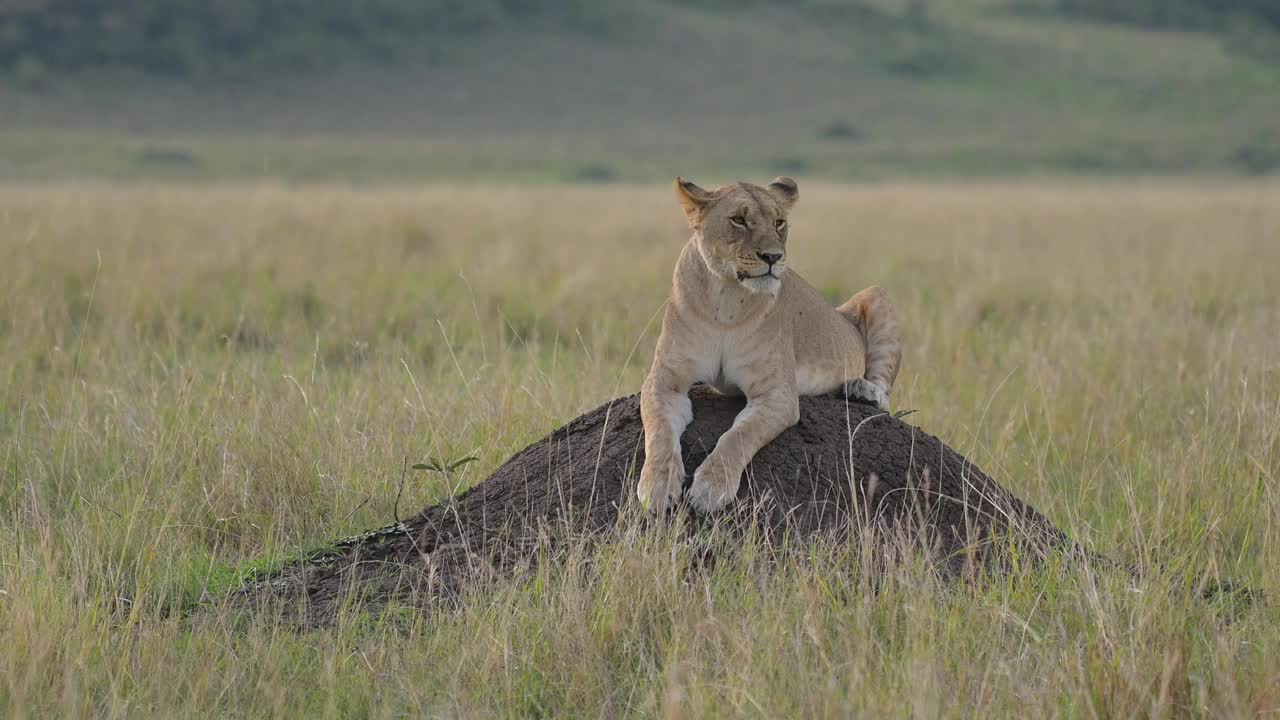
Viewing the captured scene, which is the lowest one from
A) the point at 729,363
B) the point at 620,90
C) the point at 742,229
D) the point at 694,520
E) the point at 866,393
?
the point at 620,90

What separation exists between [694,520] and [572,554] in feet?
1.74

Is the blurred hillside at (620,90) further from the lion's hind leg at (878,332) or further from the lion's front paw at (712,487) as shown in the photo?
the lion's front paw at (712,487)

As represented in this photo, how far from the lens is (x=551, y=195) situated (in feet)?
95.7

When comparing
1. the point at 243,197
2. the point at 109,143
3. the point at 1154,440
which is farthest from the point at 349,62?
the point at 1154,440

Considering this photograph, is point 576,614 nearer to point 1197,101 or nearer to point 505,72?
point 505,72

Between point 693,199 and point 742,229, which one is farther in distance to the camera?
point 693,199

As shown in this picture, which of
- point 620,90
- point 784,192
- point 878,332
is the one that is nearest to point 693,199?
point 784,192

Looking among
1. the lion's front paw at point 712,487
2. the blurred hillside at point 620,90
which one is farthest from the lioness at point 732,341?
the blurred hillside at point 620,90

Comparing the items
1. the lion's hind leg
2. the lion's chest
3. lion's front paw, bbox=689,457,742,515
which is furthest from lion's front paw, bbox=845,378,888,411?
lion's front paw, bbox=689,457,742,515

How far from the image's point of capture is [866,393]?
5.88 metres

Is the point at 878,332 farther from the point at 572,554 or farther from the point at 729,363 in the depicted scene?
the point at 572,554

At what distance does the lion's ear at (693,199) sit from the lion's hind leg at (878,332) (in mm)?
1544

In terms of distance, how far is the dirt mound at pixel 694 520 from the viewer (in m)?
4.82

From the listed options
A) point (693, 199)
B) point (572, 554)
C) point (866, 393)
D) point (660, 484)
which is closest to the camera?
point (572, 554)
